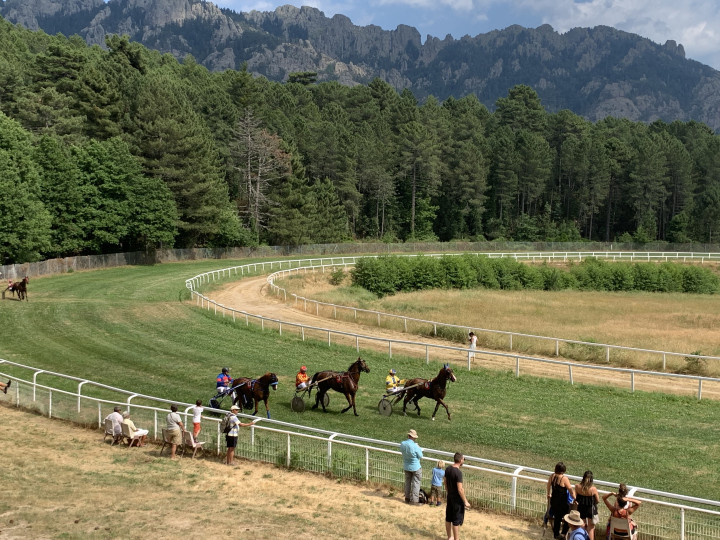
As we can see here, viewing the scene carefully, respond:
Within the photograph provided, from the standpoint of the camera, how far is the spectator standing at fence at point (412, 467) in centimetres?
1291

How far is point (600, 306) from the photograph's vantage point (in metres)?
49.3

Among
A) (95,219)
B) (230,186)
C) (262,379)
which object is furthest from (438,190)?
(262,379)

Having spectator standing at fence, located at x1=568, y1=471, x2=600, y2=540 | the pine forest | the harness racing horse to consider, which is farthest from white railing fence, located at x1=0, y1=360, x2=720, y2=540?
the pine forest

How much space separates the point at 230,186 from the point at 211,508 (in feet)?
281

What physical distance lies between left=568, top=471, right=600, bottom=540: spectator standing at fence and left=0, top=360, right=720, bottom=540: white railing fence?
28.8 inches

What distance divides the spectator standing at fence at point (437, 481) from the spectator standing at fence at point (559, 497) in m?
2.21

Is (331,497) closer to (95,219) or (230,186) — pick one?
(95,219)

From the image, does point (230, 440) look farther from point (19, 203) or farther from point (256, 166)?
point (256, 166)

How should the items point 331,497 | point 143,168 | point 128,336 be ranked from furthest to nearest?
point 143,168
point 128,336
point 331,497

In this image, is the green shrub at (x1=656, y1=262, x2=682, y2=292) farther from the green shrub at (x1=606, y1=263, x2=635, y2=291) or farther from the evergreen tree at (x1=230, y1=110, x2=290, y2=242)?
the evergreen tree at (x1=230, y1=110, x2=290, y2=242)

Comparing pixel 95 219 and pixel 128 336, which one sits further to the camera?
pixel 95 219

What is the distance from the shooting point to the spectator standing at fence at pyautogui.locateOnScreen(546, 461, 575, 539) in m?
11.3

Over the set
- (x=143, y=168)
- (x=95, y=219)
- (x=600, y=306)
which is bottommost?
(x=600, y=306)

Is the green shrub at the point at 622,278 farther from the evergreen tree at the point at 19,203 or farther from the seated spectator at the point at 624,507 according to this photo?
the seated spectator at the point at 624,507
